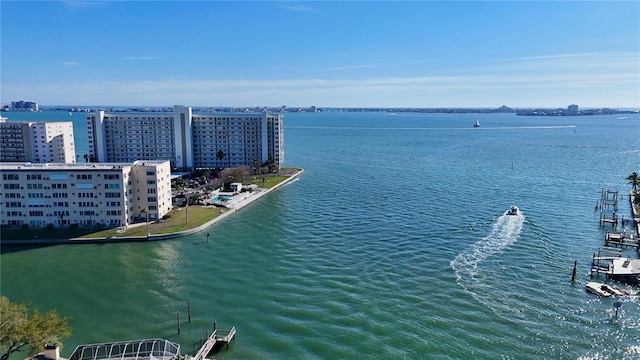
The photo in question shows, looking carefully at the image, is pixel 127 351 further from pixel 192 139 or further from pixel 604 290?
pixel 192 139

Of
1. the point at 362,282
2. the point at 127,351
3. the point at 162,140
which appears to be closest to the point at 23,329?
the point at 127,351

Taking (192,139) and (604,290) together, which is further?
(192,139)

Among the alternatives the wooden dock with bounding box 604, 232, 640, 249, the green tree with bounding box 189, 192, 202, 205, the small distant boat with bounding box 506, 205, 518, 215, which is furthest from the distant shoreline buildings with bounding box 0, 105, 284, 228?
the wooden dock with bounding box 604, 232, 640, 249

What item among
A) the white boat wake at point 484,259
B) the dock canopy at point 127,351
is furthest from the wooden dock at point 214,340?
the white boat wake at point 484,259

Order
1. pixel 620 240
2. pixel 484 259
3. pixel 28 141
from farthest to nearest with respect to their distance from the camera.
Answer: pixel 28 141, pixel 620 240, pixel 484 259

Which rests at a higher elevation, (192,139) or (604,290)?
(192,139)

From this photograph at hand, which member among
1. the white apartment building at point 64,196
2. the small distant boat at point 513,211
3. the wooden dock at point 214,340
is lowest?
the wooden dock at point 214,340

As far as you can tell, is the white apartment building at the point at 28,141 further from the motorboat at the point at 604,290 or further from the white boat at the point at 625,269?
the white boat at the point at 625,269
